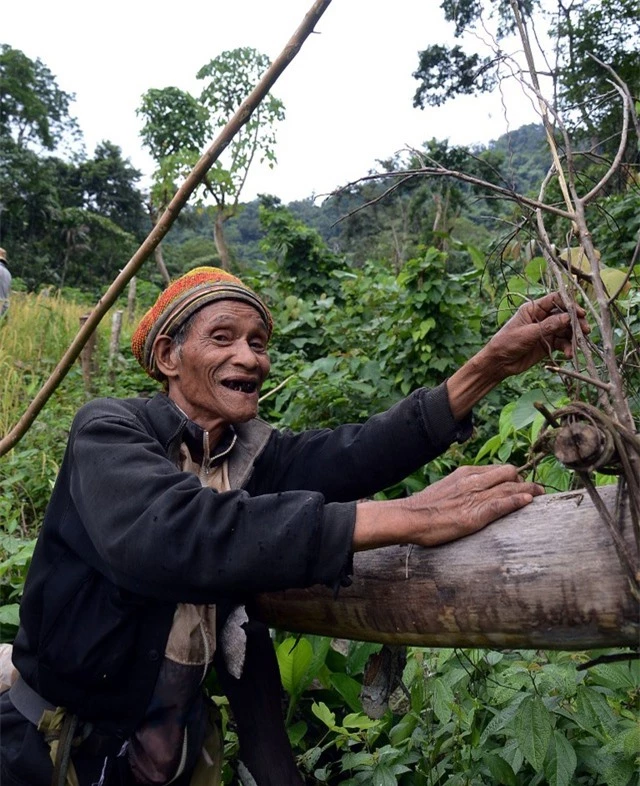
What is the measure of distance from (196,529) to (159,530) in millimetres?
65

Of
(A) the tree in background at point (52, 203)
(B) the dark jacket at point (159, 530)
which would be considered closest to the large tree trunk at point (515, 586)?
(B) the dark jacket at point (159, 530)

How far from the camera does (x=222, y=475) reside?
1803 millimetres

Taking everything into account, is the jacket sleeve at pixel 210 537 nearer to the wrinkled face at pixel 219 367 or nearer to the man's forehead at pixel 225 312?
the wrinkled face at pixel 219 367

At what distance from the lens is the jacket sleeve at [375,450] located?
5.94 ft

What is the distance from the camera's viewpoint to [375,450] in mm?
1821

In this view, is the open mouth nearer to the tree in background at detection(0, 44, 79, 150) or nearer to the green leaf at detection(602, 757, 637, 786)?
the green leaf at detection(602, 757, 637, 786)

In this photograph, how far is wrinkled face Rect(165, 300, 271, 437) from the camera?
177cm

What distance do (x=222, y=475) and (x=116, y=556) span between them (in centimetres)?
53

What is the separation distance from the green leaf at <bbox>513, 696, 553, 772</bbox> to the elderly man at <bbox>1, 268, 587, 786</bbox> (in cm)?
63

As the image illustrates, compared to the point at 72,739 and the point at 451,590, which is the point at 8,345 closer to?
the point at 72,739

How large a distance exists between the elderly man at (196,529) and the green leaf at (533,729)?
625 mm

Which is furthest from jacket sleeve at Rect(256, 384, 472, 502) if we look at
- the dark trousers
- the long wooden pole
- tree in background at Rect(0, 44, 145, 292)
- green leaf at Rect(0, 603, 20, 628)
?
tree in background at Rect(0, 44, 145, 292)

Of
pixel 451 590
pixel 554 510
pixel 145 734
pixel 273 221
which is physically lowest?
pixel 145 734

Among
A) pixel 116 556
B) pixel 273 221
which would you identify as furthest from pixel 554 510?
pixel 273 221
